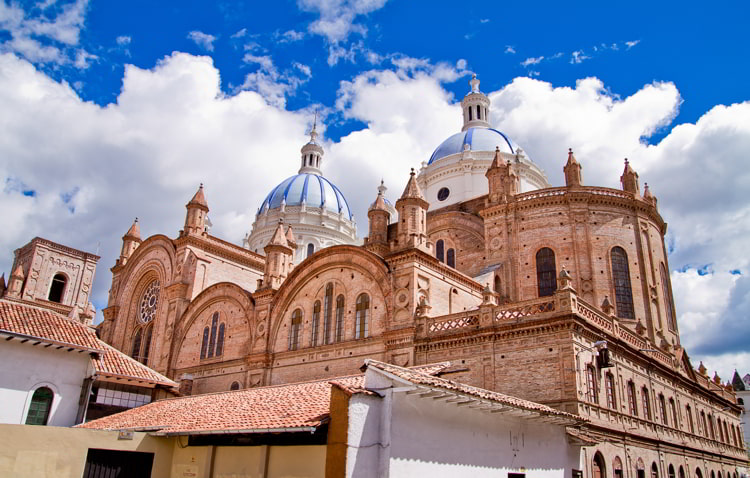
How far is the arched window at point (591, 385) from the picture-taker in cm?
2256

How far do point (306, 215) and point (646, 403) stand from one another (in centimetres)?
3990

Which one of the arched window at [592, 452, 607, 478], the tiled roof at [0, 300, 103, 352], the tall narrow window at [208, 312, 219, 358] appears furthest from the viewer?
the tall narrow window at [208, 312, 219, 358]

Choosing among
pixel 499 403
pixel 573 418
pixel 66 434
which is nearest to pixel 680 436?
pixel 573 418

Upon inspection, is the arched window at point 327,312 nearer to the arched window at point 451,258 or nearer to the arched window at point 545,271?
the arched window at point 451,258

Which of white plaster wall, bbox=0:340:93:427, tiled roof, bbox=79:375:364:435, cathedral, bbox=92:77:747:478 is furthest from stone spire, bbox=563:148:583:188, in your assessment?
white plaster wall, bbox=0:340:93:427

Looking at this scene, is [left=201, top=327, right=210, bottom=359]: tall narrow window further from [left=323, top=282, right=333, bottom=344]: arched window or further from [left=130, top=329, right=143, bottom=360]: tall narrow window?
[left=323, top=282, right=333, bottom=344]: arched window

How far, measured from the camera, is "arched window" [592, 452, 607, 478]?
73.6 ft

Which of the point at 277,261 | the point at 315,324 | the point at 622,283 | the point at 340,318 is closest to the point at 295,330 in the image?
the point at 315,324

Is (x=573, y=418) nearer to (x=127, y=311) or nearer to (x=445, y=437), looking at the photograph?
(x=445, y=437)

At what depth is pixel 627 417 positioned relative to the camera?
25109mm

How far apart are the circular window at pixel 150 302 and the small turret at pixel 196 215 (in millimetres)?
5573

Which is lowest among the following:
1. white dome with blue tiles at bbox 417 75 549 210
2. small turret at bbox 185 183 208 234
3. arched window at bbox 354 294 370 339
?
arched window at bbox 354 294 370 339

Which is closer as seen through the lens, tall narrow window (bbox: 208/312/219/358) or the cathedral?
the cathedral

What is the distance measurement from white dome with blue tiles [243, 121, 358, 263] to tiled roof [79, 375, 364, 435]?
36.7 metres
